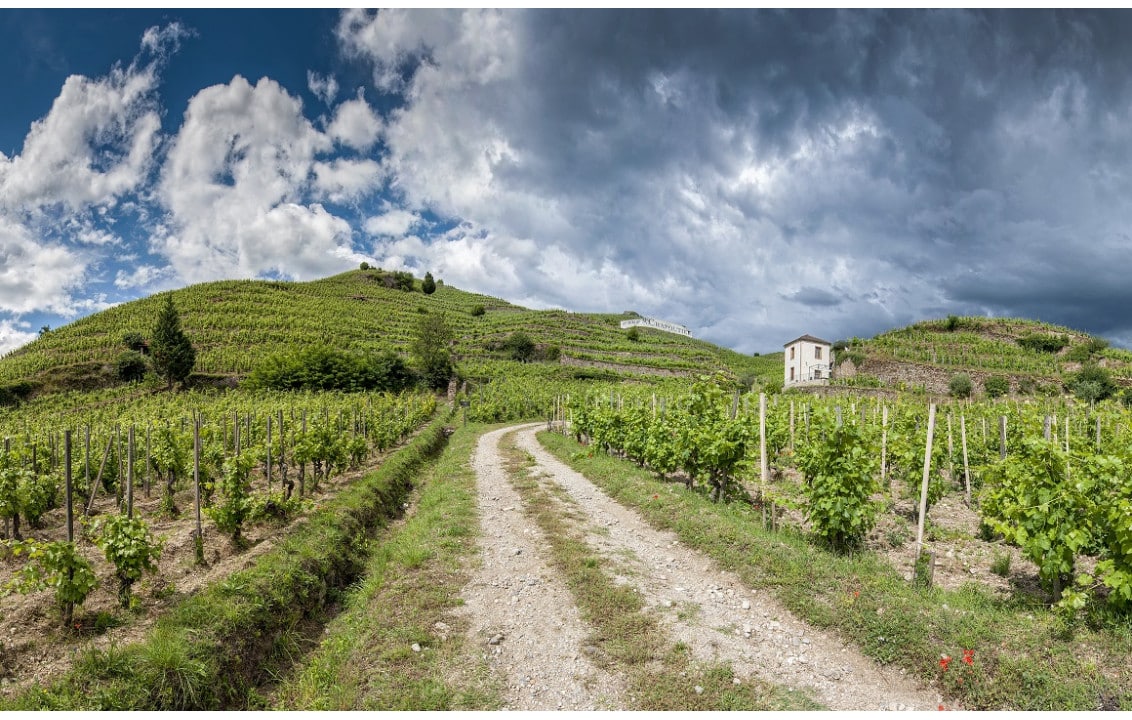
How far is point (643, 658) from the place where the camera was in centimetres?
547

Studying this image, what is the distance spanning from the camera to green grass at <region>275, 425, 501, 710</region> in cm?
503

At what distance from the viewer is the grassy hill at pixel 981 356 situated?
42969 mm

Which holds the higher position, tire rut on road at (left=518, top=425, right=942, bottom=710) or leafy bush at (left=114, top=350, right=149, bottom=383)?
leafy bush at (left=114, top=350, right=149, bottom=383)

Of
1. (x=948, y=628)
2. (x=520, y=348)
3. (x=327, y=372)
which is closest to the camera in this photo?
(x=948, y=628)

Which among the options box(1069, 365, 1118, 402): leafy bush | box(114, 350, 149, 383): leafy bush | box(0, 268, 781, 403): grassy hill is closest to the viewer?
box(1069, 365, 1118, 402): leafy bush

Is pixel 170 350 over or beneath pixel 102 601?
over

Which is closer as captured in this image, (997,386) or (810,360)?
(997,386)

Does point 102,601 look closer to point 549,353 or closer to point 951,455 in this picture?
point 951,455

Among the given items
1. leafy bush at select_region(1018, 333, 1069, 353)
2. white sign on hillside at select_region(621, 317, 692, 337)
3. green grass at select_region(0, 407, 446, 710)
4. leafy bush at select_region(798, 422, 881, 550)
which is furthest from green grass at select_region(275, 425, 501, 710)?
white sign on hillside at select_region(621, 317, 692, 337)

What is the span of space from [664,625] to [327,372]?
4405 cm

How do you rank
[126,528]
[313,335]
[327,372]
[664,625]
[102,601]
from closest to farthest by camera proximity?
[664,625] → [126,528] → [102,601] → [327,372] → [313,335]

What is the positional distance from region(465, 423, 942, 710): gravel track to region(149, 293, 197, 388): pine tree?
45146mm

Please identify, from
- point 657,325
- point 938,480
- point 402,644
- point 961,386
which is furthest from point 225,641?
point 657,325

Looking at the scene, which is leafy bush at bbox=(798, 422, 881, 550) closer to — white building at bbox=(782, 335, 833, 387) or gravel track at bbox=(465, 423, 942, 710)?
gravel track at bbox=(465, 423, 942, 710)
